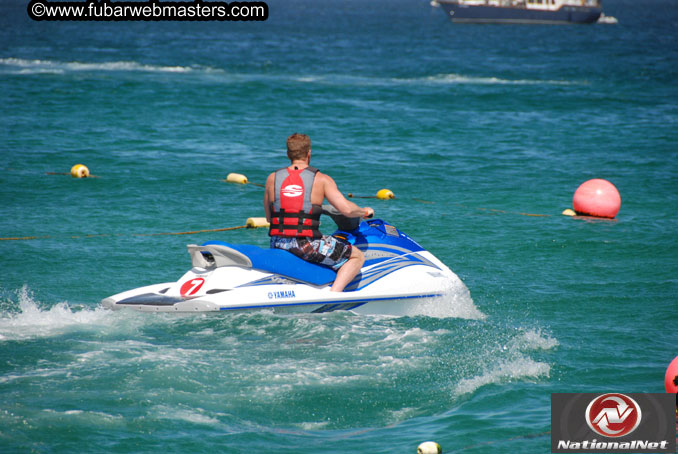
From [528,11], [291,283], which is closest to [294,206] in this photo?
[291,283]

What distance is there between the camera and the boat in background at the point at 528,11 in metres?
112

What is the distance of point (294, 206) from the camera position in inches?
300

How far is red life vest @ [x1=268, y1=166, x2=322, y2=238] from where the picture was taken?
756cm

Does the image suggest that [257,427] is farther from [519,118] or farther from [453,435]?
[519,118]

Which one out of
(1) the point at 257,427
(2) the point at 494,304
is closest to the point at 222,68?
(2) the point at 494,304

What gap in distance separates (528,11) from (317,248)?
11039 centimetres

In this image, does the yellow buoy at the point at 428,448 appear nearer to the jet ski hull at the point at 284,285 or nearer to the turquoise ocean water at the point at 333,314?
the turquoise ocean water at the point at 333,314

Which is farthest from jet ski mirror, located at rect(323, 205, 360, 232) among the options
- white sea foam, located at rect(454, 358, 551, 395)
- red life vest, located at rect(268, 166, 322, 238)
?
white sea foam, located at rect(454, 358, 551, 395)

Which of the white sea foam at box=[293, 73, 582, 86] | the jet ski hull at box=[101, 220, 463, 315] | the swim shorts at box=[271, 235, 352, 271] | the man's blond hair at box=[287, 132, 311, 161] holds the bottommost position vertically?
the jet ski hull at box=[101, 220, 463, 315]

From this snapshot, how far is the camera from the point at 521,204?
49.3 feet

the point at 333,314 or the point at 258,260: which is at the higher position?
the point at 258,260

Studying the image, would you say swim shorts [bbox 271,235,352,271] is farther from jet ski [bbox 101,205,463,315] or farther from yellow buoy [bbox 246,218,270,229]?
yellow buoy [bbox 246,218,270,229]

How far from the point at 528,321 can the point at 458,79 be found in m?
33.6

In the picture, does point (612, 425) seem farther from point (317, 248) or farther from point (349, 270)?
point (317, 248)
